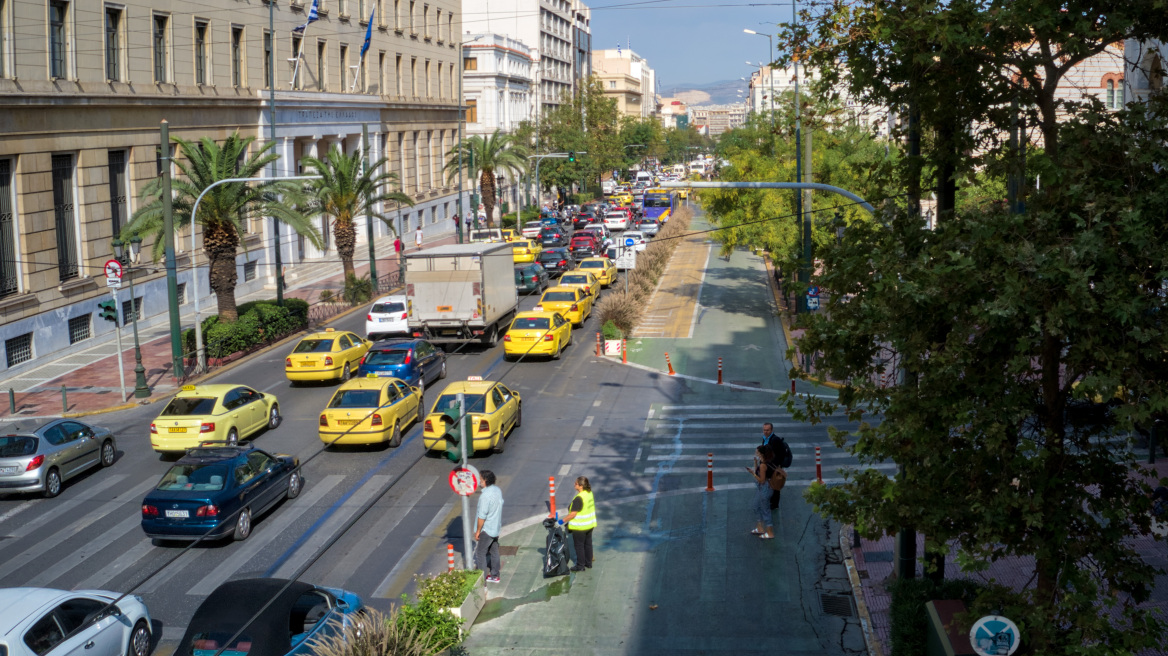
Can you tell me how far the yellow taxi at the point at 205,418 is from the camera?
2211 cm

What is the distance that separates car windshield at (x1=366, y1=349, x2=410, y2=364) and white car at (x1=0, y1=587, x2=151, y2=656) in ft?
47.4

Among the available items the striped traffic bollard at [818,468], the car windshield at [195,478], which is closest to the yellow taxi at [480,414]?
the car windshield at [195,478]

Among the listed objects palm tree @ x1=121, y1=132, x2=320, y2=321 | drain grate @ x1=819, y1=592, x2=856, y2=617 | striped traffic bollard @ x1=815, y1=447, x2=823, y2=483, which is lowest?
drain grate @ x1=819, y1=592, x2=856, y2=617

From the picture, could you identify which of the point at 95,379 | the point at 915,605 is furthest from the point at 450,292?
the point at 915,605

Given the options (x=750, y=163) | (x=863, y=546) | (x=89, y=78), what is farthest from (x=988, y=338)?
(x=750, y=163)

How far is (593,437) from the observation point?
24.5 meters

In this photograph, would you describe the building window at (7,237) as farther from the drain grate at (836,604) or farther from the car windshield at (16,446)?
the drain grate at (836,604)

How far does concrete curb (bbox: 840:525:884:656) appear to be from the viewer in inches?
519

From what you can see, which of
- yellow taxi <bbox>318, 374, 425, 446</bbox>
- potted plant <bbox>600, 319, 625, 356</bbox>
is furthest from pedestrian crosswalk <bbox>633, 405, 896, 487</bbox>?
potted plant <bbox>600, 319, 625, 356</bbox>

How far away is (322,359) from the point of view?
1145 inches

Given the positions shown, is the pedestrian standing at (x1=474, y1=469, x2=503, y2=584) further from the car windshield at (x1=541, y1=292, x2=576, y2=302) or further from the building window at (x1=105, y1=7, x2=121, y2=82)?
the building window at (x1=105, y1=7, x2=121, y2=82)

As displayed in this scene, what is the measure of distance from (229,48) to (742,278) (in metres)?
26.0

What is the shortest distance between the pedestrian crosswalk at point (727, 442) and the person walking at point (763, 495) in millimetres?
2477

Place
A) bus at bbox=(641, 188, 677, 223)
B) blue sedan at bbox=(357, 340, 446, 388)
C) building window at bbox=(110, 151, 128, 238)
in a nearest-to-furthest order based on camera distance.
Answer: blue sedan at bbox=(357, 340, 446, 388) < building window at bbox=(110, 151, 128, 238) < bus at bbox=(641, 188, 677, 223)
